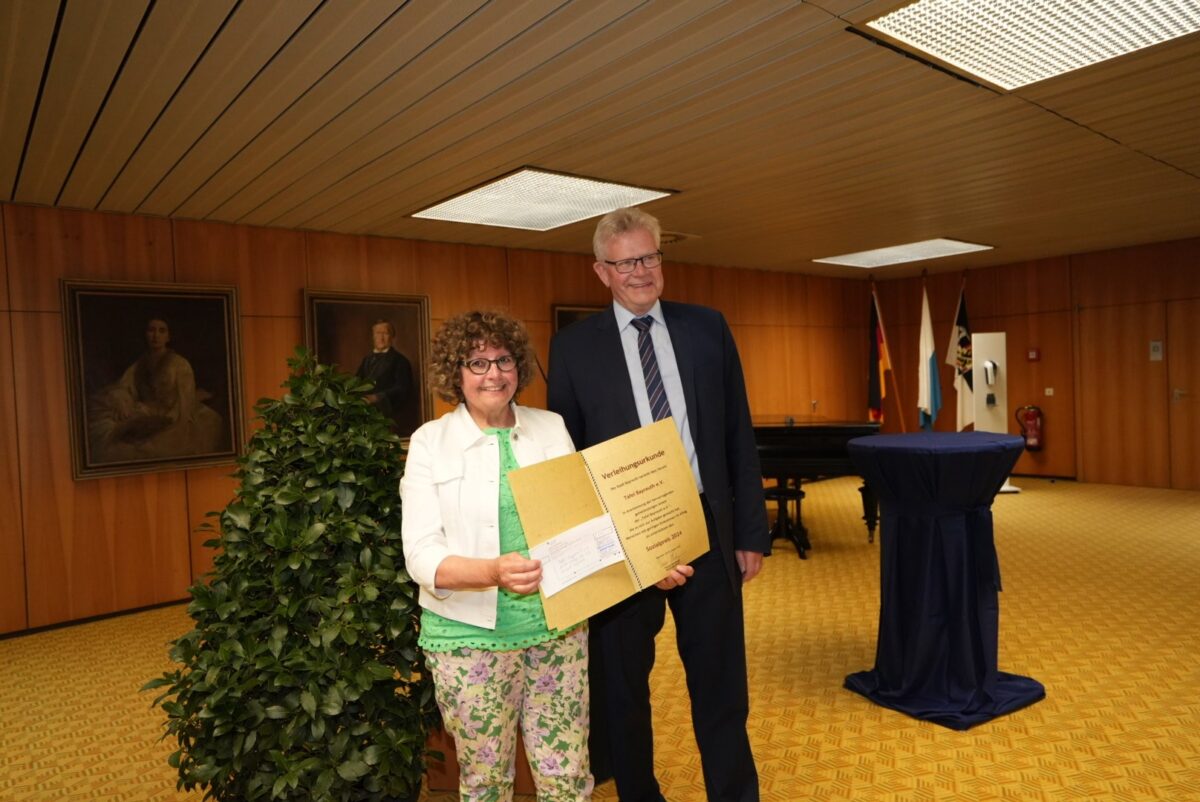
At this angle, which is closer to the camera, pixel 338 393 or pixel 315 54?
pixel 338 393

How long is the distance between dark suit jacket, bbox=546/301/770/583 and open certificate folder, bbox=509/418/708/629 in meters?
0.22

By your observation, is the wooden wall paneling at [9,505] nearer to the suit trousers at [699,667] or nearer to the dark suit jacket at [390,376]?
the dark suit jacket at [390,376]

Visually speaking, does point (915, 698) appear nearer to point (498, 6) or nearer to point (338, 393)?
point (338, 393)

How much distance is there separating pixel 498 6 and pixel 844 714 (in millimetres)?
3238

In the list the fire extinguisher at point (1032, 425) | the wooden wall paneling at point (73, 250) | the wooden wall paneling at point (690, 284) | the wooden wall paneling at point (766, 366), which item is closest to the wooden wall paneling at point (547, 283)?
the wooden wall paneling at point (690, 284)

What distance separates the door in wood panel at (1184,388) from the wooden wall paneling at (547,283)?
6.63 m

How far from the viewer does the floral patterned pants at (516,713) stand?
1.85 meters

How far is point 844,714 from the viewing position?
11.5 ft

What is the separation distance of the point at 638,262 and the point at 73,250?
4953 millimetres

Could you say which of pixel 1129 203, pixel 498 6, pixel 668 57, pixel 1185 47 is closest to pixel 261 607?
pixel 498 6

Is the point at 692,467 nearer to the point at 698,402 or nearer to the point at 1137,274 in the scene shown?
the point at 698,402

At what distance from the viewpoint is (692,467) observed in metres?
2.18

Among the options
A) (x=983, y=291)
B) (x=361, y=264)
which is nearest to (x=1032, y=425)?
(x=983, y=291)

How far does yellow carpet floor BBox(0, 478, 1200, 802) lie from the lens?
2898mm
